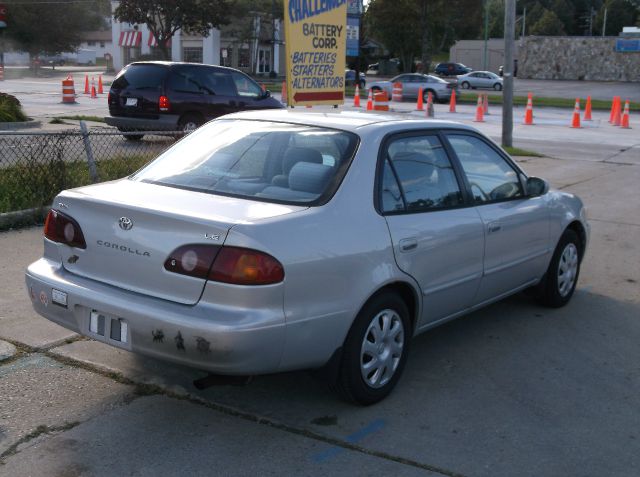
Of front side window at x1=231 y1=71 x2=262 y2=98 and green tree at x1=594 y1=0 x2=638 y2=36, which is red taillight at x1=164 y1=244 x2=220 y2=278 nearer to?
front side window at x1=231 y1=71 x2=262 y2=98

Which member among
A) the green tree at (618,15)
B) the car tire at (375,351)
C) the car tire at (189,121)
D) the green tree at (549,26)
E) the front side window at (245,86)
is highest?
the green tree at (618,15)

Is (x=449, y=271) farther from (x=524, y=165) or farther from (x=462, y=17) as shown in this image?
(x=462, y=17)

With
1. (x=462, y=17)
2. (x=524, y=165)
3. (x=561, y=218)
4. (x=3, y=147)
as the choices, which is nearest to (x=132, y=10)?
(x=462, y=17)

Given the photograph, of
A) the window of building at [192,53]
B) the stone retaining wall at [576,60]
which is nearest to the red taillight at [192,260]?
the window of building at [192,53]

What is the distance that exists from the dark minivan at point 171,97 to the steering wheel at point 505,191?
10699 millimetres

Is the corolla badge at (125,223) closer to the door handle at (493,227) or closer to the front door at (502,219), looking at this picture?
the front door at (502,219)

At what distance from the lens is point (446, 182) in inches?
203

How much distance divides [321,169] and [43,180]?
5.08 m

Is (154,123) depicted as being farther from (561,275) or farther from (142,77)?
(561,275)

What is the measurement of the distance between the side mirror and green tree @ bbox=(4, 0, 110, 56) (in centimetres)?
6578

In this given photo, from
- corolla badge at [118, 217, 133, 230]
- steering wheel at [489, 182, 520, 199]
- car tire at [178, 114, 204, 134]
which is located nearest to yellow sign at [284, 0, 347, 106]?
steering wheel at [489, 182, 520, 199]

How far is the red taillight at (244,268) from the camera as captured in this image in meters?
3.79

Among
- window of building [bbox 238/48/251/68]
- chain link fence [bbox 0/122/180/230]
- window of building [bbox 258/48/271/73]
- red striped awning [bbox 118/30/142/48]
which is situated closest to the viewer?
chain link fence [bbox 0/122/180/230]

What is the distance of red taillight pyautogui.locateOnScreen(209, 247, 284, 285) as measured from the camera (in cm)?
379
